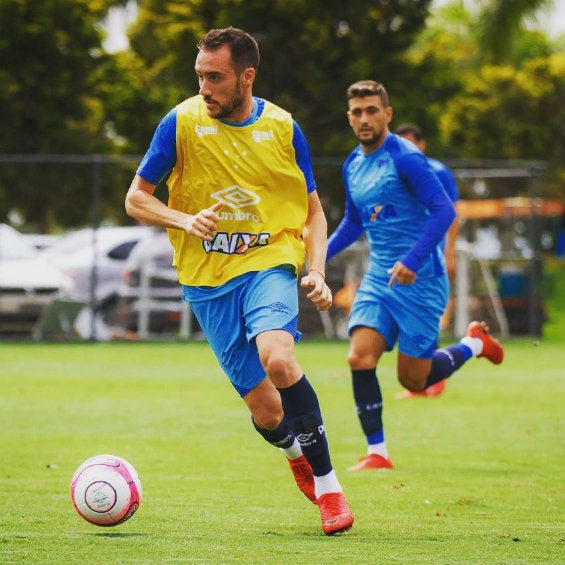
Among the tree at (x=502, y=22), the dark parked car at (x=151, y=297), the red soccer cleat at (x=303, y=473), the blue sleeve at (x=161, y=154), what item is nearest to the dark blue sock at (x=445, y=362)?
the red soccer cleat at (x=303, y=473)

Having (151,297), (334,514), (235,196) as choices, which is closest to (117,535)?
(334,514)

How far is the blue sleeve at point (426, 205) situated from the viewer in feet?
26.2

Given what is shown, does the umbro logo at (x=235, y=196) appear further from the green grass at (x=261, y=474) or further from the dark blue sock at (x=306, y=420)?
the green grass at (x=261, y=474)

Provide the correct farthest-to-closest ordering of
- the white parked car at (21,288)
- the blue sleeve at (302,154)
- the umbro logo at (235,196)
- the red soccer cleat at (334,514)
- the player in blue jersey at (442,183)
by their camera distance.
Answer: the white parked car at (21,288)
the player in blue jersey at (442,183)
the blue sleeve at (302,154)
the umbro logo at (235,196)
the red soccer cleat at (334,514)

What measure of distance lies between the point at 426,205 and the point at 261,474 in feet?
6.15

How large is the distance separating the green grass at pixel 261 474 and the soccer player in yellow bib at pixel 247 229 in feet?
1.59

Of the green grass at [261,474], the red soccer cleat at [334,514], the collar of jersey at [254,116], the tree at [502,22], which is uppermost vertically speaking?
the tree at [502,22]

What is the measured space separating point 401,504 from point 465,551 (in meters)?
1.42

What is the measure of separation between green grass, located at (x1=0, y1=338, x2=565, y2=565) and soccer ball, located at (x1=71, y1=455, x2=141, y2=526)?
0.08 meters

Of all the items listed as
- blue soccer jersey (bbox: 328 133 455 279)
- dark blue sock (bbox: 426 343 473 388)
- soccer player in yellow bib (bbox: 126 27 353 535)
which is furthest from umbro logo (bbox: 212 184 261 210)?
dark blue sock (bbox: 426 343 473 388)

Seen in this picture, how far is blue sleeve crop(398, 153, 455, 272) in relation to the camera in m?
8.00

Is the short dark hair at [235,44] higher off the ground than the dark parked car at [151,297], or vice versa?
the short dark hair at [235,44]

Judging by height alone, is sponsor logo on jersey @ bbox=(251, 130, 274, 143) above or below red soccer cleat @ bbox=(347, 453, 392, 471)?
above

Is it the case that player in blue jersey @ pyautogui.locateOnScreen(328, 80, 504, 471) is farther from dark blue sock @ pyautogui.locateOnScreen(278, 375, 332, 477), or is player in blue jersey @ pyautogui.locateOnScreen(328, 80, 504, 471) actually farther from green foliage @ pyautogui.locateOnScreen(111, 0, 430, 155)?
green foliage @ pyautogui.locateOnScreen(111, 0, 430, 155)
